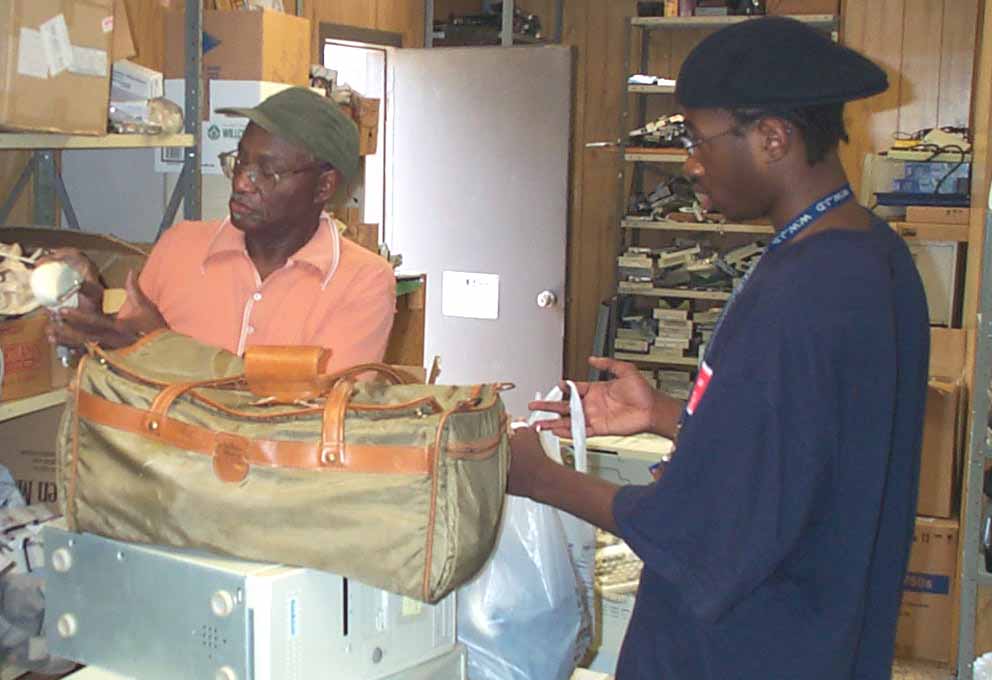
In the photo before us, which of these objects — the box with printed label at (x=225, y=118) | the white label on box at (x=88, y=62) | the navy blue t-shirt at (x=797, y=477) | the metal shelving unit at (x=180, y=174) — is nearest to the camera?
the navy blue t-shirt at (x=797, y=477)

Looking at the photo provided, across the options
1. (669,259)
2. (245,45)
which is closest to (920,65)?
(669,259)

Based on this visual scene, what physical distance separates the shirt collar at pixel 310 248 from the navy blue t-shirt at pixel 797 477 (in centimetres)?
96

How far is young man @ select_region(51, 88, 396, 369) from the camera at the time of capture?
205 centimetres

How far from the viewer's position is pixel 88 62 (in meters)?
2.34

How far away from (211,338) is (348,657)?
90cm

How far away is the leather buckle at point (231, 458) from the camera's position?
124 centimetres

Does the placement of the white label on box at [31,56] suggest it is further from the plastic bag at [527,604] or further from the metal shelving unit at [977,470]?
the metal shelving unit at [977,470]

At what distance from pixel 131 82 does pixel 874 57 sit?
145 inches

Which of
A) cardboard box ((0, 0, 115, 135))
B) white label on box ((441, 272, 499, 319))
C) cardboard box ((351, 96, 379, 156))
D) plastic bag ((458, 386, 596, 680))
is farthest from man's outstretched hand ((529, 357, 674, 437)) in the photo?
white label on box ((441, 272, 499, 319))

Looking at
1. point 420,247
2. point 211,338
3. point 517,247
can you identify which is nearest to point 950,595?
point 517,247

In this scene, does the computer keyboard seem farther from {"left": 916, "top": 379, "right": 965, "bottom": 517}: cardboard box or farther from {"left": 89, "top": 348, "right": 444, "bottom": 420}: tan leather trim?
{"left": 916, "top": 379, "right": 965, "bottom": 517}: cardboard box

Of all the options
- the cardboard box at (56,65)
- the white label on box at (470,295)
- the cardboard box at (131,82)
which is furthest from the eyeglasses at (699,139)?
the white label on box at (470,295)

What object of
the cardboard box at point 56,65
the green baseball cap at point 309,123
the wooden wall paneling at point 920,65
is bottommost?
the green baseball cap at point 309,123

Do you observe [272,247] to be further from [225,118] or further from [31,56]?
[225,118]
